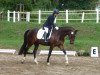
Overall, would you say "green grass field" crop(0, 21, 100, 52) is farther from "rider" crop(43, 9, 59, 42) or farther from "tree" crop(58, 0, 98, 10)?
"tree" crop(58, 0, 98, 10)

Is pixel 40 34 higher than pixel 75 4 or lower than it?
lower

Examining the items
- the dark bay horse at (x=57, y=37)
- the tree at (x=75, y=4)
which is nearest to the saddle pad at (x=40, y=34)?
the dark bay horse at (x=57, y=37)

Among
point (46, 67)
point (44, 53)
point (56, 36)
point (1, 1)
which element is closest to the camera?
point (46, 67)

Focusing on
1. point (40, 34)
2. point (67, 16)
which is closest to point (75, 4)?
point (67, 16)

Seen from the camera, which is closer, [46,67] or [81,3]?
[46,67]

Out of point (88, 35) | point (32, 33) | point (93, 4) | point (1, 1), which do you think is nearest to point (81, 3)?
point (93, 4)

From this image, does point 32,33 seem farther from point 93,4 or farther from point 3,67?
point 93,4

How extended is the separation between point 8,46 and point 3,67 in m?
11.8

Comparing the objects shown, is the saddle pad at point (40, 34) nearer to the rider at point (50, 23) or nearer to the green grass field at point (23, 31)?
the rider at point (50, 23)

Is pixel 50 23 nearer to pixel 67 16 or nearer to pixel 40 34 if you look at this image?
pixel 40 34

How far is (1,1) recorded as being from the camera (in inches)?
2018

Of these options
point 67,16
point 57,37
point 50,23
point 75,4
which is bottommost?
point 57,37

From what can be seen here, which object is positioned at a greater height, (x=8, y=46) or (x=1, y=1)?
(x=1, y=1)

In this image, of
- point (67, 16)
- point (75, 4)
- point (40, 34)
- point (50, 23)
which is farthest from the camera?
point (75, 4)
